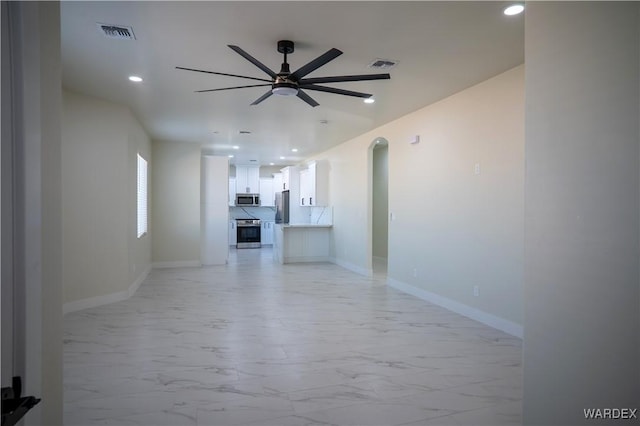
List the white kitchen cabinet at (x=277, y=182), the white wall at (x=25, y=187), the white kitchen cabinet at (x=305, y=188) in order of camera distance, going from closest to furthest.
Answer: the white wall at (x=25, y=187) < the white kitchen cabinet at (x=305, y=188) < the white kitchen cabinet at (x=277, y=182)

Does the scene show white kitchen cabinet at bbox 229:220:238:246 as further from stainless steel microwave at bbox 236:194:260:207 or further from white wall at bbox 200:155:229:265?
white wall at bbox 200:155:229:265

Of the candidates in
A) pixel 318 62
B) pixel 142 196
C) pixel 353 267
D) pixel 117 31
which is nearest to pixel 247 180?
pixel 142 196

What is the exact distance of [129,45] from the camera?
332 cm

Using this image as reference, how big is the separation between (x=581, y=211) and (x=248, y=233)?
11353 millimetres

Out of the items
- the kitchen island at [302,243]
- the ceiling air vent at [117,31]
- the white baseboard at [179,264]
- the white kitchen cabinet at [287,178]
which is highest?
the ceiling air vent at [117,31]

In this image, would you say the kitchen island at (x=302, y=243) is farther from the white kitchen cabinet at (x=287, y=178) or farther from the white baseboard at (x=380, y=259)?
the white kitchen cabinet at (x=287, y=178)

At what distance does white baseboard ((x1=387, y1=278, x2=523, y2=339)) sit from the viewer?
397 cm

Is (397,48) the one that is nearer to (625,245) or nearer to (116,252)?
(625,245)

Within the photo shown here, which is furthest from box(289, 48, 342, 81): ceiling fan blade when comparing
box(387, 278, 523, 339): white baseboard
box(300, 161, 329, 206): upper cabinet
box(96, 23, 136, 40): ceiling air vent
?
box(300, 161, 329, 206): upper cabinet

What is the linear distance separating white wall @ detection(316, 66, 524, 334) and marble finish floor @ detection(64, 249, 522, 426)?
48cm

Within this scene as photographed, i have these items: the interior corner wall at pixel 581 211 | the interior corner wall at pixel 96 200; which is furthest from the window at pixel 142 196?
the interior corner wall at pixel 581 211

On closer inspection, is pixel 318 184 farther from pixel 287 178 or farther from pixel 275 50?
pixel 275 50

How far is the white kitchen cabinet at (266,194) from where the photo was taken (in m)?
12.8

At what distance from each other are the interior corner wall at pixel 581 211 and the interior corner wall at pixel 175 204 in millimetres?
7603
